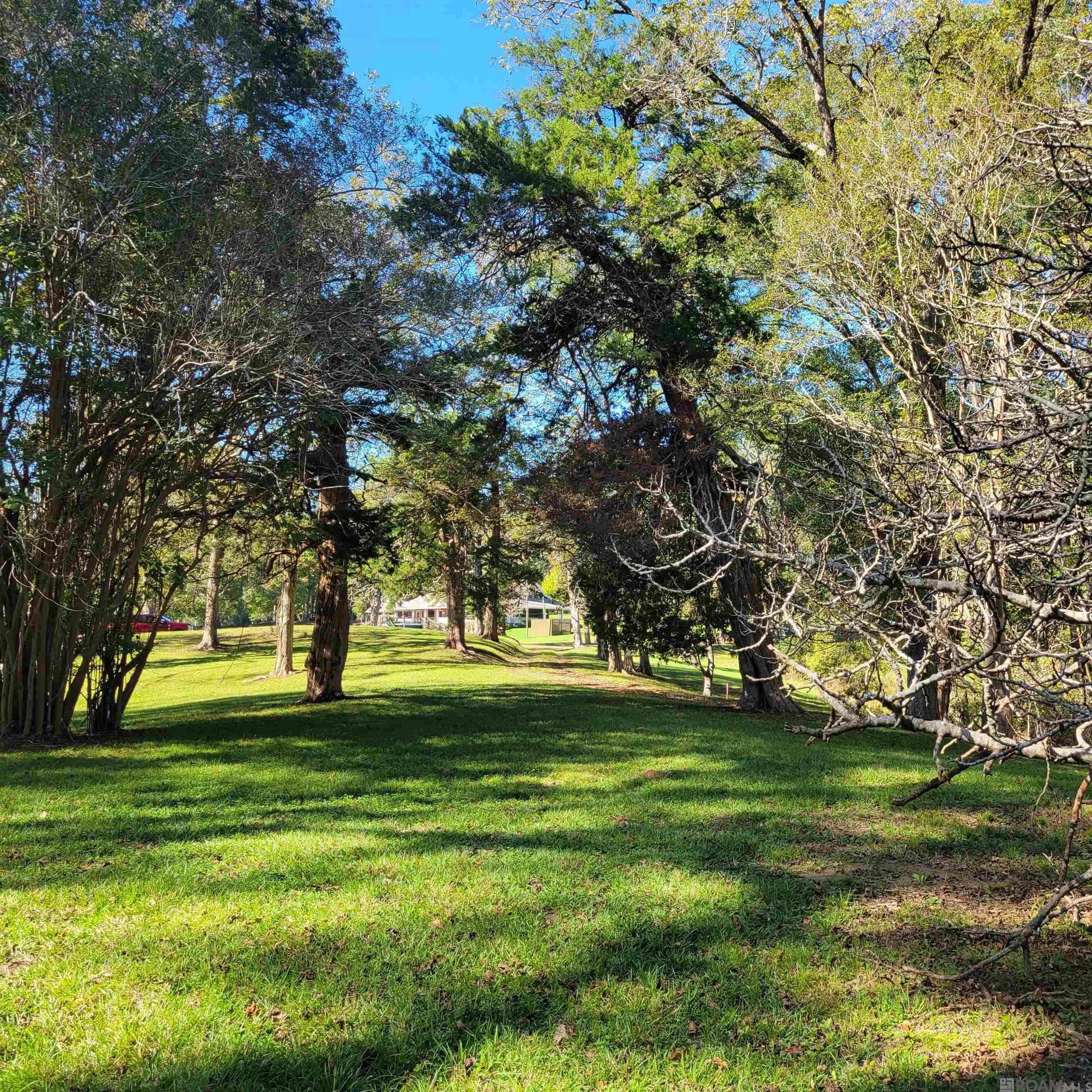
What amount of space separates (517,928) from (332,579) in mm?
10827

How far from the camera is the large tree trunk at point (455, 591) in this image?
23.6m

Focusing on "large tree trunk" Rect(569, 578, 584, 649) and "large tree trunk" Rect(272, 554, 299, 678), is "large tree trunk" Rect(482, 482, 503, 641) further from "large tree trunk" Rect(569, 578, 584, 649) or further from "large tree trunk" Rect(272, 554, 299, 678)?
"large tree trunk" Rect(569, 578, 584, 649)

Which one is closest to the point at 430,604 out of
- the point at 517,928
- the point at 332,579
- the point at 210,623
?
the point at 210,623

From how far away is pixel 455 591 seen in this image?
27.0 m

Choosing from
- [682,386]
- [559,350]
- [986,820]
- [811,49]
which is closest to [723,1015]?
[986,820]

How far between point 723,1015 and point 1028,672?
2022 millimetres

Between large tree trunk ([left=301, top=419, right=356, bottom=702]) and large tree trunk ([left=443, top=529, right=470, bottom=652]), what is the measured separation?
21.0 feet

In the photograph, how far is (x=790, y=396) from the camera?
11.5 m

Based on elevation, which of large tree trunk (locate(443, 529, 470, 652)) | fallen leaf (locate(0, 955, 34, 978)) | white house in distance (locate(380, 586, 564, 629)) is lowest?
white house in distance (locate(380, 586, 564, 629))

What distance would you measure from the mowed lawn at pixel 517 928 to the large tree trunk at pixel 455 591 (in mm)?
14258

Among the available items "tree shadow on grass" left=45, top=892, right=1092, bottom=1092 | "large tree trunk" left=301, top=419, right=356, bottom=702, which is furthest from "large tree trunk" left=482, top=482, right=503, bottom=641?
"tree shadow on grass" left=45, top=892, right=1092, bottom=1092

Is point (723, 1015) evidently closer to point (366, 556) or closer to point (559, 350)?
point (366, 556)

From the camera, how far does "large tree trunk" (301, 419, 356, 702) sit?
41.5 ft

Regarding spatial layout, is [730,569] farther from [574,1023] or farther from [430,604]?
[430,604]
